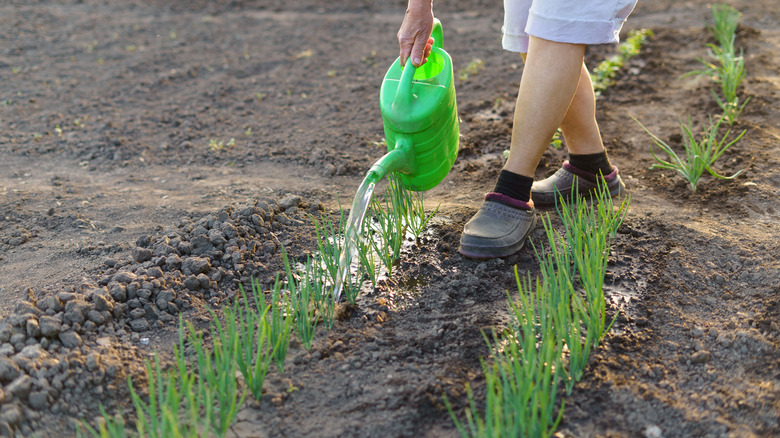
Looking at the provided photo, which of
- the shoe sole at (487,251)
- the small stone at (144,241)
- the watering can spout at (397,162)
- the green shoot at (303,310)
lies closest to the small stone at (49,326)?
the small stone at (144,241)

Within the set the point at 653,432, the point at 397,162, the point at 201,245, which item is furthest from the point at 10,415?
the point at 653,432

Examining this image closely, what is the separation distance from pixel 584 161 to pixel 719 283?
2.08 ft

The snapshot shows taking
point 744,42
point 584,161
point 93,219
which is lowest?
point 93,219

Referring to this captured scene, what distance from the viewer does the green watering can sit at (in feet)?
6.16

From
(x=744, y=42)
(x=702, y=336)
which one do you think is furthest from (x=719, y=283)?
(x=744, y=42)

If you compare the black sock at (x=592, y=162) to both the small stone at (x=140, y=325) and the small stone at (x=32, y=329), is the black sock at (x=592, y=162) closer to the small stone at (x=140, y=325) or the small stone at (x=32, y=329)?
the small stone at (x=140, y=325)

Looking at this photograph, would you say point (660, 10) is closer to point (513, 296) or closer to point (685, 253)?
point (685, 253)

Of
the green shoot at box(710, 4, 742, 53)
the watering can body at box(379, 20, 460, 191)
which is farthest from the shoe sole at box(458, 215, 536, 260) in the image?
the green shoot at box(710, 4, 742, 53)

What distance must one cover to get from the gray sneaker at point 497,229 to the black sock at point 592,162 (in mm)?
382

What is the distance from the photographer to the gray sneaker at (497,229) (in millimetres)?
1985

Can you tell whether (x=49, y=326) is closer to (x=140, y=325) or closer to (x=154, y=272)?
(x=140, y=325)

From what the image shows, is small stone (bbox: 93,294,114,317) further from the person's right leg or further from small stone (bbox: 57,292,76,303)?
the person's right leg

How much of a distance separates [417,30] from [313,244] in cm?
80

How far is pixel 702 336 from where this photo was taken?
1.67 metres
